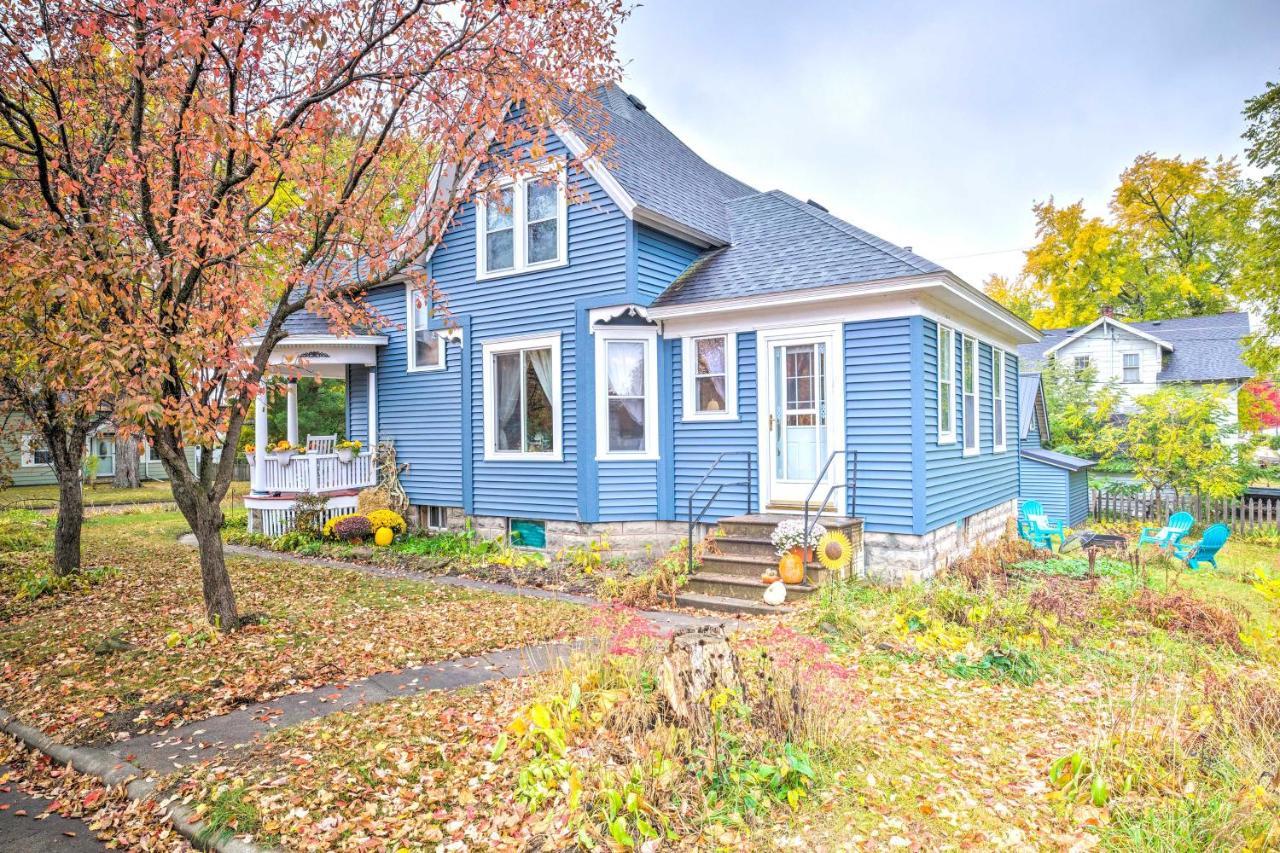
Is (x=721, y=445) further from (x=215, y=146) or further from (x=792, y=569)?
(x=215, y=146)

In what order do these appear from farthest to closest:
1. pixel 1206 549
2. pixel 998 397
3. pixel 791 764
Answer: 1. pixel 998 397
2. pixel 1206 549
3. pixel 791 764

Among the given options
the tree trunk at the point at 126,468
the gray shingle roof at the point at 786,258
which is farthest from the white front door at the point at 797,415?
the tree trunk at the point at 126,468

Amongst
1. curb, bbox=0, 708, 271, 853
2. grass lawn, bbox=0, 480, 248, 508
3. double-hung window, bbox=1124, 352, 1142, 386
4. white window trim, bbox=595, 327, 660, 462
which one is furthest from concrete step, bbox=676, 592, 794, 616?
double-hung window, bbox=1124, 352, 1142, 386

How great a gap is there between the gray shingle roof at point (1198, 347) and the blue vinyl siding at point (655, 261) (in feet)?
66.7

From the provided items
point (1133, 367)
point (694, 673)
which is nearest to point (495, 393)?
point (694, 673)

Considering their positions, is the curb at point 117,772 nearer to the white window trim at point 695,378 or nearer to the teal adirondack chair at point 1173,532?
the white window trim at point 695,378

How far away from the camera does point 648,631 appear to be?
5133 mm

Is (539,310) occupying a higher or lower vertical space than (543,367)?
→ higher

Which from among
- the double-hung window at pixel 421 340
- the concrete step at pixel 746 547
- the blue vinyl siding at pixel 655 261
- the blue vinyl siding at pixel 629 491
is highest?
the blue vinyl siding at pixel 655 261

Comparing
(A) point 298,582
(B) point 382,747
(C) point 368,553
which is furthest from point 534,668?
(C) point 368,553

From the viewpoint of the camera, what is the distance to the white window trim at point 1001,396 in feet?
42.5

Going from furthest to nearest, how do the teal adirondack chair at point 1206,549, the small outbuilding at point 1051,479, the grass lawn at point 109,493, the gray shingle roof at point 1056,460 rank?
1. the grass lawn at point 109,493
2. the small outbuilding at point 1051,479
3. the gray shingle roof at point 1056,460
4. the teal adirondack chair at point 1206,549

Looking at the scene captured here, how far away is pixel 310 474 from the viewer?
44.3 ft

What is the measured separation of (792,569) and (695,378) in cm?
356
